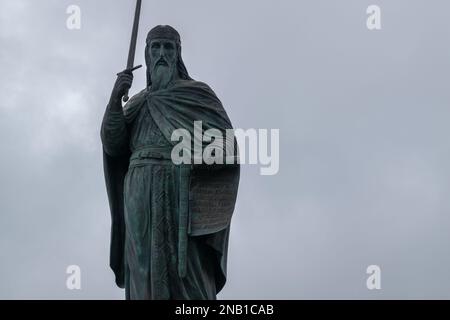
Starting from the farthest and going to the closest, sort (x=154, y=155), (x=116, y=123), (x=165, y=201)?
1. (x=116, y=123)
2. (x=154, y=155)
3. (x=165, y=201)

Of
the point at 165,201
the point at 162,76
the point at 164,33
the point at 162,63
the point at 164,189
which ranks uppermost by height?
the point at 164,33

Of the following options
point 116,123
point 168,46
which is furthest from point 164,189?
point 168,46

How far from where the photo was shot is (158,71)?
23906 millimetres

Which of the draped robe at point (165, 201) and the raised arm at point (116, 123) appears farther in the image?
the raised arm at point (116, 123)

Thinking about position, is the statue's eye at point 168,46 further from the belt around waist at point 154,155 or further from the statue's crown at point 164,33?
the belt around waist at point 154,155

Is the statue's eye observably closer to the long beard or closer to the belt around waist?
the long beard

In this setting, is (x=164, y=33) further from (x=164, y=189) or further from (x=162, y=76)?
(x=164, y=189)

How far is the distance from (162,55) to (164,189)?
7.07ft

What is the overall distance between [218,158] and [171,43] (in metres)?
2.15

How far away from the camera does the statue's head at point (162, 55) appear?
2391 centimetres

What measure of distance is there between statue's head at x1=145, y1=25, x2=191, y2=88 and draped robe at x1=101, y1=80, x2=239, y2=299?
9.4 inches

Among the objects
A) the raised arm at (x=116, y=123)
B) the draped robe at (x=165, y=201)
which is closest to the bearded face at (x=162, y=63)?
the draped robe at (x=165, y=201)

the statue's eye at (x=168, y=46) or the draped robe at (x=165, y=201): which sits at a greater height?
the statue's eye at (x=168, y=46)

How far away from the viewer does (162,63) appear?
2391 centimetres
